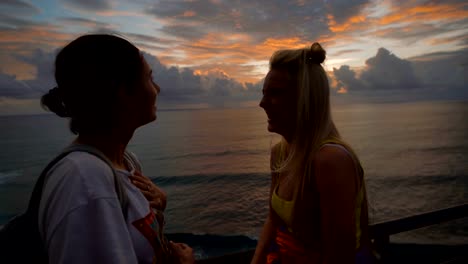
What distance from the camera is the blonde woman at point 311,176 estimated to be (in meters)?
1.54

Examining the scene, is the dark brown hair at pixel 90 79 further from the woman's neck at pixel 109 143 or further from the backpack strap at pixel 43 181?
the backpack strap at pixel 43 181

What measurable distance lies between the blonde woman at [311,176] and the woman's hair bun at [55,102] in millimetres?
1169

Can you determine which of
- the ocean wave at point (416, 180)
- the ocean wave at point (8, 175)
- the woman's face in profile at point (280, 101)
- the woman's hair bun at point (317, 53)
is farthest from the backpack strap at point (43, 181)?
the ocean wave at point (8, 175)

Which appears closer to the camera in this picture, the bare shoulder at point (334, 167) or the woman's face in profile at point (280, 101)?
the bare shoulder at point (334, 167)

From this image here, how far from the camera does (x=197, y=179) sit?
3238 cm

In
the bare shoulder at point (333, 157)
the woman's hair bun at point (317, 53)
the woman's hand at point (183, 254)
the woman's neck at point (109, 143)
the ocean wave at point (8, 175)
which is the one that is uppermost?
the woman's hair bun at point (317, 53)

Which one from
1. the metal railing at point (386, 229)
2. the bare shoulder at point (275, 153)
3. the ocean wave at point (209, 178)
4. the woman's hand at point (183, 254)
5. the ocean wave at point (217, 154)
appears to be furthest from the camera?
the ocean wave at point (217, 154)

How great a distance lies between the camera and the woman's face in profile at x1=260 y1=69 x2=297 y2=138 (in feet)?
6.07

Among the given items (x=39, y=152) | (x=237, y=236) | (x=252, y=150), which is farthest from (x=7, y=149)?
(x=237, y=236)

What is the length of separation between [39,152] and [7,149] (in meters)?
13.8

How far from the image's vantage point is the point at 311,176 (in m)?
1.64

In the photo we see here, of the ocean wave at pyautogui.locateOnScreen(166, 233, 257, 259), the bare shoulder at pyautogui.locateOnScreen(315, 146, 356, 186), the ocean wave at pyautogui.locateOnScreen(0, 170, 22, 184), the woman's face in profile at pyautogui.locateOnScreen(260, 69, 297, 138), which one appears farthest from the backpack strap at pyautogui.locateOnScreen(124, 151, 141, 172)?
the ocean wave at pyautogui.locateOnScreen(0, 170, 22, 184)

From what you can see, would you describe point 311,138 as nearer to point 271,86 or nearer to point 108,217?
point 271,86

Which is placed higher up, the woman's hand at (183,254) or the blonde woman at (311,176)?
the blonde woman at (311,176)
